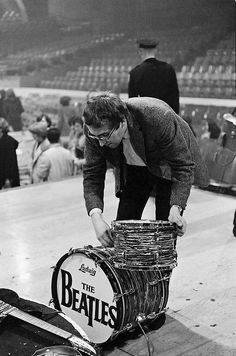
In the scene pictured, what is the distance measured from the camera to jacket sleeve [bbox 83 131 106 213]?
2.52m

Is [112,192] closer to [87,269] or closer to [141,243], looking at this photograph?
[87,269]

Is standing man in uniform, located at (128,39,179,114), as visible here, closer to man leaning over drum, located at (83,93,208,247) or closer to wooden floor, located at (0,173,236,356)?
wooden floor, located at (0,173,236,356)

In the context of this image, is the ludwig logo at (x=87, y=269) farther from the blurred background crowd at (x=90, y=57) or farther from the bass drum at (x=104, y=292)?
the blurred background crowd at (x=90, y=57)

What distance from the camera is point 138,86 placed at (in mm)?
4504

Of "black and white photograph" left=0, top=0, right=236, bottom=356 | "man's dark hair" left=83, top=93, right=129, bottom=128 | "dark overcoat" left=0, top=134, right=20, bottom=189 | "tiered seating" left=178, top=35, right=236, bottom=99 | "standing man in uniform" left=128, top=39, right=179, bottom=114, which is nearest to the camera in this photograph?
"man's dark hair" left=83, top=93, right=129, bottom=128

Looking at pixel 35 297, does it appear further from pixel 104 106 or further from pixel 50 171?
pixel 50 171

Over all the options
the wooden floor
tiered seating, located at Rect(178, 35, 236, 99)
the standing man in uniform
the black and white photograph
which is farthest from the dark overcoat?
tiered seating, located at Rect(178, 35, 236, 99)

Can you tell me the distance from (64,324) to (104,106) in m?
0.89

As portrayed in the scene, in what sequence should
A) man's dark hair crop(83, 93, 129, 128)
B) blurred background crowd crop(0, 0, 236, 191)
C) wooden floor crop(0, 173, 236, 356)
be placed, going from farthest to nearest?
blurred background crowd crop(0, 0, 236, 191)
wooden floor crop(0, 173, 236, 356)
man's dark hair crop(83, 93, 129, 128)

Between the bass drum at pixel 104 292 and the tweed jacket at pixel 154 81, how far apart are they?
7.25 ft

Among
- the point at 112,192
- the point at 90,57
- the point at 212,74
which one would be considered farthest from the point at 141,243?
the point at 212,74

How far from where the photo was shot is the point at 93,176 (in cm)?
257

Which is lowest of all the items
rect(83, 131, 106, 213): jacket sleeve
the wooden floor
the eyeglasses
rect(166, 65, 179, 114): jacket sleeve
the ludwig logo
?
the wooden floor

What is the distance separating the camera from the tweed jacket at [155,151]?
2.40 metres
